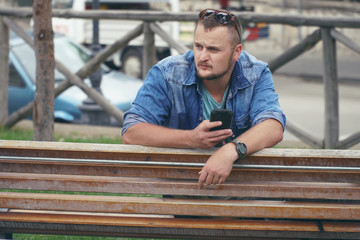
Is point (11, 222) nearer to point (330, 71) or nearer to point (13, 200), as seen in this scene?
point (13, 200)

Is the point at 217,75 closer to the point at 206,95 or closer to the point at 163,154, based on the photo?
the point at 206,95

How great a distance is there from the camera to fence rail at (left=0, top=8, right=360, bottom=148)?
233 inches

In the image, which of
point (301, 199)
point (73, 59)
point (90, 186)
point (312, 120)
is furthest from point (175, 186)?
point (312, 120)

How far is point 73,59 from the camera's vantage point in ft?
29.0

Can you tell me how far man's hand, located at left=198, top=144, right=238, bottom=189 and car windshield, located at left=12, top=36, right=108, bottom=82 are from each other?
18.4ft

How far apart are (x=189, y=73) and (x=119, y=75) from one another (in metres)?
5.91

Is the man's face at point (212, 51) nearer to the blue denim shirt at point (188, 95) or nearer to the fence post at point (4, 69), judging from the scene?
the blue denim shirt at point (188, 95)

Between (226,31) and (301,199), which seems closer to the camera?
(301,199)

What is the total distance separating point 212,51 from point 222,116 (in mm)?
483

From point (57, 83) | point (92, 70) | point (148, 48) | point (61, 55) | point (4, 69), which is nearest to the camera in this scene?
point (148, 48)

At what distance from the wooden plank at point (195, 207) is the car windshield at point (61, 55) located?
5.43m

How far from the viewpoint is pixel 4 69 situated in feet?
23.5

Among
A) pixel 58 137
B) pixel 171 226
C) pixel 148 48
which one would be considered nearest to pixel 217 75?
pixel 171 226

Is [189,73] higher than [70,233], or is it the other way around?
[189,73]
